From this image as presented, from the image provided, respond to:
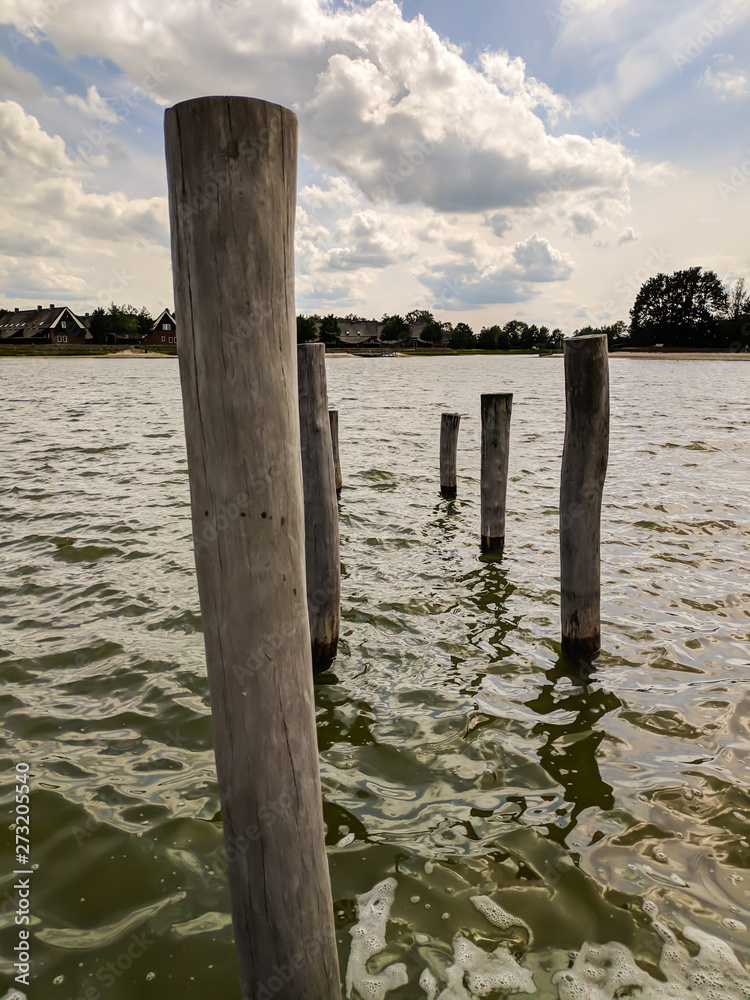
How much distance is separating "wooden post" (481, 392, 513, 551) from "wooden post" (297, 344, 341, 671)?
10.5ft

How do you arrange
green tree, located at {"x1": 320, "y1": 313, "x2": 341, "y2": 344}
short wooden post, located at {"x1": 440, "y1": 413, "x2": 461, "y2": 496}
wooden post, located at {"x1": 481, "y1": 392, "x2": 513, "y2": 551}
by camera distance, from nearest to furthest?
wooden post, located at {"x1": 481, "y1": 392, "x2": 513, "y2": 551} → short wooden post, located at {"x1": 440, "y1": 413, "x2": 461, "y2": 496} → green tree, located at {"x1": 320, "y1": 313, "x2": 341, "y2": 344}

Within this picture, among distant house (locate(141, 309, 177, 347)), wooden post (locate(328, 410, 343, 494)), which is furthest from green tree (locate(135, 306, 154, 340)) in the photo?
wooden post (locate(328, 410, 343, 494))

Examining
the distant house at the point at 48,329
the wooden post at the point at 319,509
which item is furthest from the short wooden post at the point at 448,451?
the distant house at the point at 48,329

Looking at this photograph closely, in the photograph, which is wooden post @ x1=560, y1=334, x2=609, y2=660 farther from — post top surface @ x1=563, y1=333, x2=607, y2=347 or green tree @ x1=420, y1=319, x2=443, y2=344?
green tree @ x1=420, y1=319, x2=443, y2=344

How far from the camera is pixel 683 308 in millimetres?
92250

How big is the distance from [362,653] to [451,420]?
18.2ft

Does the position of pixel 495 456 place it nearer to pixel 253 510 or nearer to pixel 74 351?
pixel 253 510

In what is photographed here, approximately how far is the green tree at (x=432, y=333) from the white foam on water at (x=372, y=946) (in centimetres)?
15349

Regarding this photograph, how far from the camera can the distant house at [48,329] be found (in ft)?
327

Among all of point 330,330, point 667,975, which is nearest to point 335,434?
point 667,975

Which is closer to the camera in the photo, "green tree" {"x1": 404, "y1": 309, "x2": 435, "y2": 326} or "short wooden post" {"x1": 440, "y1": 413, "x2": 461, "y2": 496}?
"short wooden post" {"x1": 440, "y1": 413, "x2": 461, "y2": 496}

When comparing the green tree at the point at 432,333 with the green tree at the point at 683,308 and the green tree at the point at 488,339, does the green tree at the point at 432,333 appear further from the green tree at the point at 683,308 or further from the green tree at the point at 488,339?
the green tree at the point at 683,308

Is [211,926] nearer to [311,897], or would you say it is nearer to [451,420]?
[311,897]

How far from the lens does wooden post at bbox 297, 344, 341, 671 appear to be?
16.4 ft
